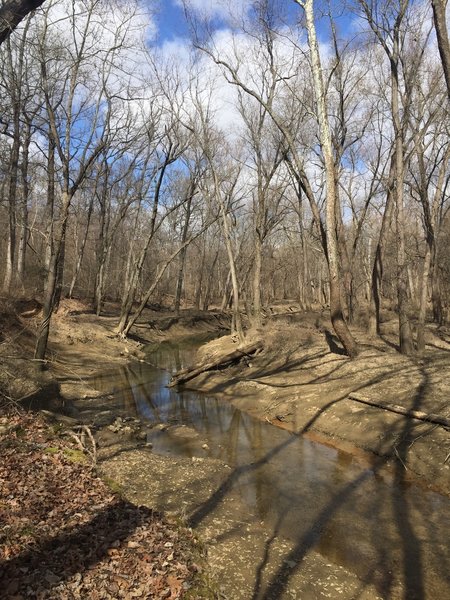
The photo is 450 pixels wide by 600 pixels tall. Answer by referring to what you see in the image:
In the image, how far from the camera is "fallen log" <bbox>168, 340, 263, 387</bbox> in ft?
54.5

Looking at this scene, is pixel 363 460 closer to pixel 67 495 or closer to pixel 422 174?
pixel 67 495

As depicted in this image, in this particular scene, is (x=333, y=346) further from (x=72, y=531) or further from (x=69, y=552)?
(x=69, y=552)

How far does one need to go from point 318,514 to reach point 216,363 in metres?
10.8

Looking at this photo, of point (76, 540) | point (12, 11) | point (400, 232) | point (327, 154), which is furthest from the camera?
point (400, 232)

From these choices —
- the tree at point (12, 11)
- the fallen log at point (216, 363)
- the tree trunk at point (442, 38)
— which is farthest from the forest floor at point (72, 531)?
the fallen log at point (216, 363)

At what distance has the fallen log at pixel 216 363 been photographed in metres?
16.6

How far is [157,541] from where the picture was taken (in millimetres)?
5117

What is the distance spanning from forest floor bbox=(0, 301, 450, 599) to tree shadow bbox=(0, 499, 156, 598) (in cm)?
19

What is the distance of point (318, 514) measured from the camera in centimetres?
696

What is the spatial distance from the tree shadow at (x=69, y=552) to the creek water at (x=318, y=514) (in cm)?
146

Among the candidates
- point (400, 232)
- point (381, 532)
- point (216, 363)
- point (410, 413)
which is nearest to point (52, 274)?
point (216, 363)

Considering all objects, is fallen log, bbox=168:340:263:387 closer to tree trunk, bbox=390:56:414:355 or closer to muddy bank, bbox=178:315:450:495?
muddy bank, bbox=178:315:450:495

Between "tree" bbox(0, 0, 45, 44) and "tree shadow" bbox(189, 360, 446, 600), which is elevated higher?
"tree" bbox(0, 0, 45, 44)

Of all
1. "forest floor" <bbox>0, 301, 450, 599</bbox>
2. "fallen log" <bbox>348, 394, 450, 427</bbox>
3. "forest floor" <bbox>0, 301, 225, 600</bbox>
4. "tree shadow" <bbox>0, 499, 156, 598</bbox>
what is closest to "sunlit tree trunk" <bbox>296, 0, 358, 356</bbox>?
"forest floor" <bbox>0, 301, 450, 599</bbox>
